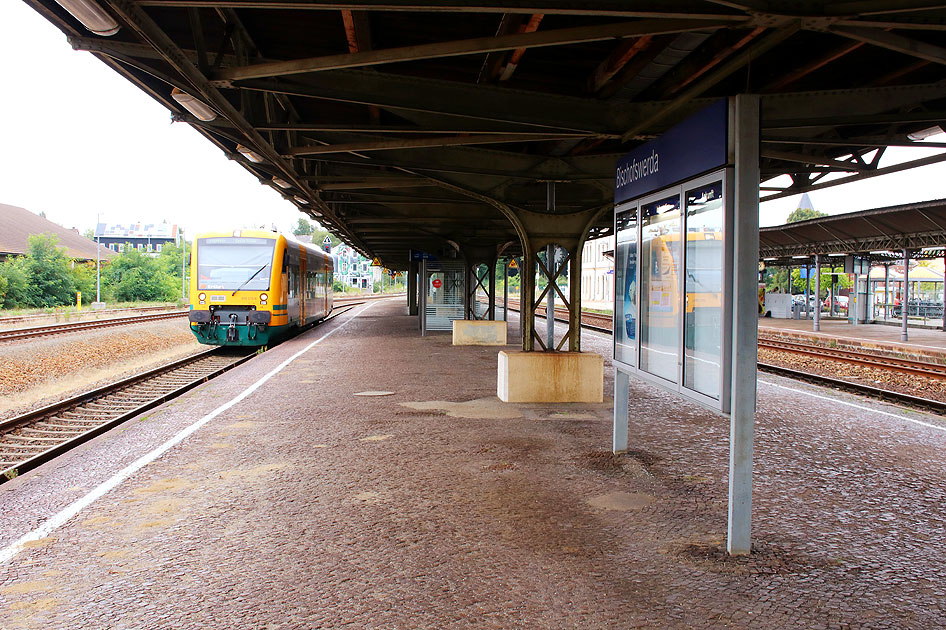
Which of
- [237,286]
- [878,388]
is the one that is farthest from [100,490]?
[878,388]

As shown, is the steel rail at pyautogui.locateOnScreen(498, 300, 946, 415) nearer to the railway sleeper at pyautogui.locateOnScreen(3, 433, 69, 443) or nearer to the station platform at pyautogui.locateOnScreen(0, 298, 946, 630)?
the station platform at pyautogui.locateOnScreen(0, 298, 946, 630)

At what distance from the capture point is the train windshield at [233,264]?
1684 cm

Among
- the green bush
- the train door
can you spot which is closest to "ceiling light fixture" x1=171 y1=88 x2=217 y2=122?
the train door

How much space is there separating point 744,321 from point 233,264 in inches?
594

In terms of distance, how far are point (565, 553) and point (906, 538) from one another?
8.19 ft

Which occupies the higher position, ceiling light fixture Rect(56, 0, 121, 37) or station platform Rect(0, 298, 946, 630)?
ceiling light fixture Rect(56, 0, 121, 37)

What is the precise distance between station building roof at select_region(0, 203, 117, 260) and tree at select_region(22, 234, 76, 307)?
7.02 m

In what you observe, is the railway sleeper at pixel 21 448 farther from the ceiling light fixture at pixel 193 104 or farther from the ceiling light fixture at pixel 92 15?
the ceiling light fixture at pixel 92 15

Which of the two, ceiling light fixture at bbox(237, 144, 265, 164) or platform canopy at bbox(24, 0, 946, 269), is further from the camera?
ceiling light fixture at bbox(237, 144, 265, 164)

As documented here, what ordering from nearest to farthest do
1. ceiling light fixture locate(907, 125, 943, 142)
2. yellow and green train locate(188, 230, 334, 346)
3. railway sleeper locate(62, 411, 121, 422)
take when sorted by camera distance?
1. ceiling light fixture locate(907, 125, 943, 142)
2. railway sleeper locate(62, 411, 121, 422)
3. yellow and green train locate(188, 230, 334, 346)

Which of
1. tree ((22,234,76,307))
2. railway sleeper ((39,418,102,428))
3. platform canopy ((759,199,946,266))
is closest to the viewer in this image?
railway sleeper ((39,418,102,428))

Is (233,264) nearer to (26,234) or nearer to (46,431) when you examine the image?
(46,431)

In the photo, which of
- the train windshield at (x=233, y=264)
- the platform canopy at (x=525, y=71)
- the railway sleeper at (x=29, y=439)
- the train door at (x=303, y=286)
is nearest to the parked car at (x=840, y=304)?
the train door at (x=303, y=286)

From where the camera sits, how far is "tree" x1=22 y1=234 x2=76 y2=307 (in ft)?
140
